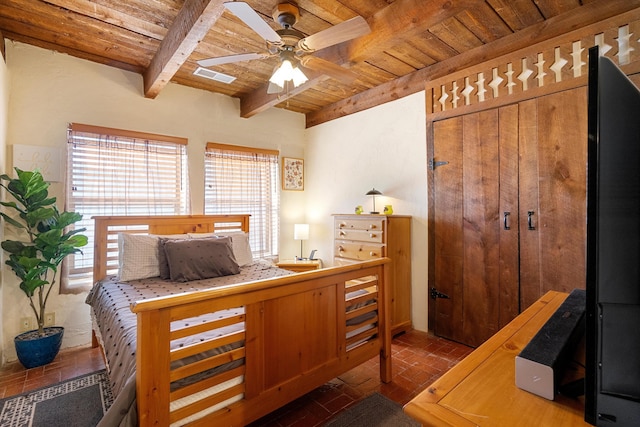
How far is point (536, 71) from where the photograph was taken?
2.38m

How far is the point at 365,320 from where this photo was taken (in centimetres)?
210

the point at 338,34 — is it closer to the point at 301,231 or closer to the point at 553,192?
the point at 553,192

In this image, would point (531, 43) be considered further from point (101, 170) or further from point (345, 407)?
point (101, 170)

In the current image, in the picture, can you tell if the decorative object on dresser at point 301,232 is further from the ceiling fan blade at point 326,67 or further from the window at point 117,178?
the ceiling fan blade at point 326,67

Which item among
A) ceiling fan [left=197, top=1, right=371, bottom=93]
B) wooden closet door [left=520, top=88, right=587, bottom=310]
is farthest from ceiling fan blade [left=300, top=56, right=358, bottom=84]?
wooden closet door [left=520, top=88, right=587, bottom=310]

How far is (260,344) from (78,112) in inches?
114

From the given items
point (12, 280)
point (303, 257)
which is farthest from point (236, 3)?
point (303, 257)

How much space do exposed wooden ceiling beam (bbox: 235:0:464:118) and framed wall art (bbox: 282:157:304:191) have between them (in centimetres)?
167

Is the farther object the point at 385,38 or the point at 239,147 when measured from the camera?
the point at 239,147

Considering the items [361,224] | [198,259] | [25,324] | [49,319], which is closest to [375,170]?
[361,224]

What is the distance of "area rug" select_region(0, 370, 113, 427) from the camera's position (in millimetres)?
1828

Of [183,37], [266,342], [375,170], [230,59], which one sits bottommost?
[266,342]

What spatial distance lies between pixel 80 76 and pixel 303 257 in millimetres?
3223

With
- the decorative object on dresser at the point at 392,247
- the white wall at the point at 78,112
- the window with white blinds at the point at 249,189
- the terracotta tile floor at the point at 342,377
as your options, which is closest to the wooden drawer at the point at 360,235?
the decorative object on dresser at the point at 392,247
